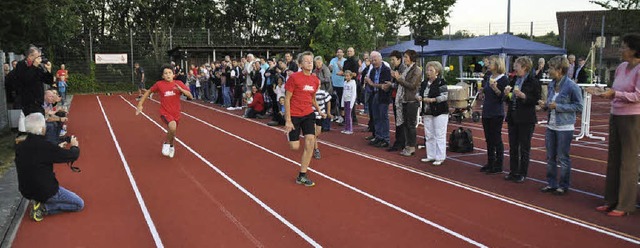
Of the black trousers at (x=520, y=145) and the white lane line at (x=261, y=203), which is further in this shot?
the black trousers at (x=520, y=145)

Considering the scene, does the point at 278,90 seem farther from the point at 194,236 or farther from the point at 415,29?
the point at 415,29

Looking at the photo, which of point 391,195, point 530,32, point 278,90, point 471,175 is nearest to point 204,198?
point 391,195

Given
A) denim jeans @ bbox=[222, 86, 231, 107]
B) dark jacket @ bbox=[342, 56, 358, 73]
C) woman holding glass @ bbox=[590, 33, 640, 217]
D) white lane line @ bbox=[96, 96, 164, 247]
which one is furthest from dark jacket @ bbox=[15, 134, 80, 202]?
denim jeans @ bbox=[222, 86, 231, 107]

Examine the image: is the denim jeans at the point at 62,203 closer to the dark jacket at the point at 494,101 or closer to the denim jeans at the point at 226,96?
the dark jacket at the point at 494,101

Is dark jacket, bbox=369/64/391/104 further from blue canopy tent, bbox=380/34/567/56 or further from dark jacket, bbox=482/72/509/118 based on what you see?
blue canopy tent, bbox=380/34/567/56

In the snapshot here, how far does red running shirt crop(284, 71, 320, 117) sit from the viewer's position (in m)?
7.93

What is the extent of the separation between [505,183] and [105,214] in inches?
214

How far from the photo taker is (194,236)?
5488mm

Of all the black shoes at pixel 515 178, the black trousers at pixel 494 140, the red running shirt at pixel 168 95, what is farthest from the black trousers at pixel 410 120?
the red running shirt at pixel 168 95

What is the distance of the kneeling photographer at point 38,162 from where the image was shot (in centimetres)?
584

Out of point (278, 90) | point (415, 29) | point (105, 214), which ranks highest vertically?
point (415, 29)

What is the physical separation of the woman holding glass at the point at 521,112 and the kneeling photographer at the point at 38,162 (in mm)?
5790

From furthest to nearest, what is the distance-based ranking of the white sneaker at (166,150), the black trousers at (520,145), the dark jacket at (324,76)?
the dark jacket at (324,76) < the white sneaker at (166,150) < the black trousers at (520,145)

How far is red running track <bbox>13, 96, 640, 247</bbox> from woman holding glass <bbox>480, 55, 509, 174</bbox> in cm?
40
